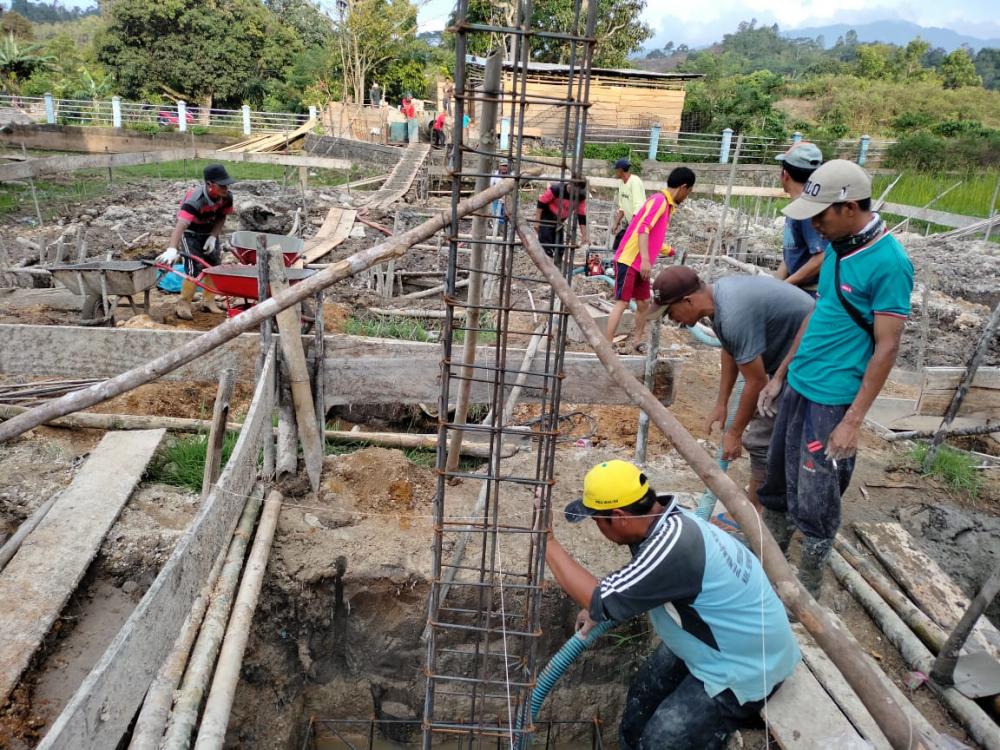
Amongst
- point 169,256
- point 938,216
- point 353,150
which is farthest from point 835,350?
point 353,150

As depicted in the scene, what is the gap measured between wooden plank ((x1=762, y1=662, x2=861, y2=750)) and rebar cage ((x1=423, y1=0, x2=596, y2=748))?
1.00 meters

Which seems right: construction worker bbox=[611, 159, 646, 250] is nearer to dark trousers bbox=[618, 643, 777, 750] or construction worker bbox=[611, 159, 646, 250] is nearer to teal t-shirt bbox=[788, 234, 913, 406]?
teal t-shirt bbox=[788, 234, 913, 406]

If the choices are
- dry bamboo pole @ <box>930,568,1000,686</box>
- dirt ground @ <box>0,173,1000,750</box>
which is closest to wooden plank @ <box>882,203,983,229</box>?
dirt ground @ <box>0,173,1000,750</box>

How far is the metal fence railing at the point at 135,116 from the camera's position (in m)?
23.9

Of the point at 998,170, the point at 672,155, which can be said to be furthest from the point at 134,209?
the point at 998,170

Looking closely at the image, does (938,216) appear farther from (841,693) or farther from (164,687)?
(164,687)

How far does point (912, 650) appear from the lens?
3156mm

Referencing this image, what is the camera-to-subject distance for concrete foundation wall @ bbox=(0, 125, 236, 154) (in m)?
21.0

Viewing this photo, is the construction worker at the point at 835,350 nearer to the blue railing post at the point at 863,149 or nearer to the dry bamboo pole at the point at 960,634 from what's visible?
the dry bamboo pole at the point at 960,634

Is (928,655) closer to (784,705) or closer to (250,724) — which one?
(784,705)

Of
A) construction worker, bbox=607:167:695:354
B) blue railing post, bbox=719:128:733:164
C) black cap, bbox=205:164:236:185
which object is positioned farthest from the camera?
blue railing post, bbox=719:128:733:164

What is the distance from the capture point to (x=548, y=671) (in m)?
3.07

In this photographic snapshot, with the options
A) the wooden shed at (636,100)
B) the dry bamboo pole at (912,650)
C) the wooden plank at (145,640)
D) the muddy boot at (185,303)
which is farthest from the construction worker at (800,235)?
the wooden shed at (636,100)

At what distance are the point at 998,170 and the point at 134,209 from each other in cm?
2444
